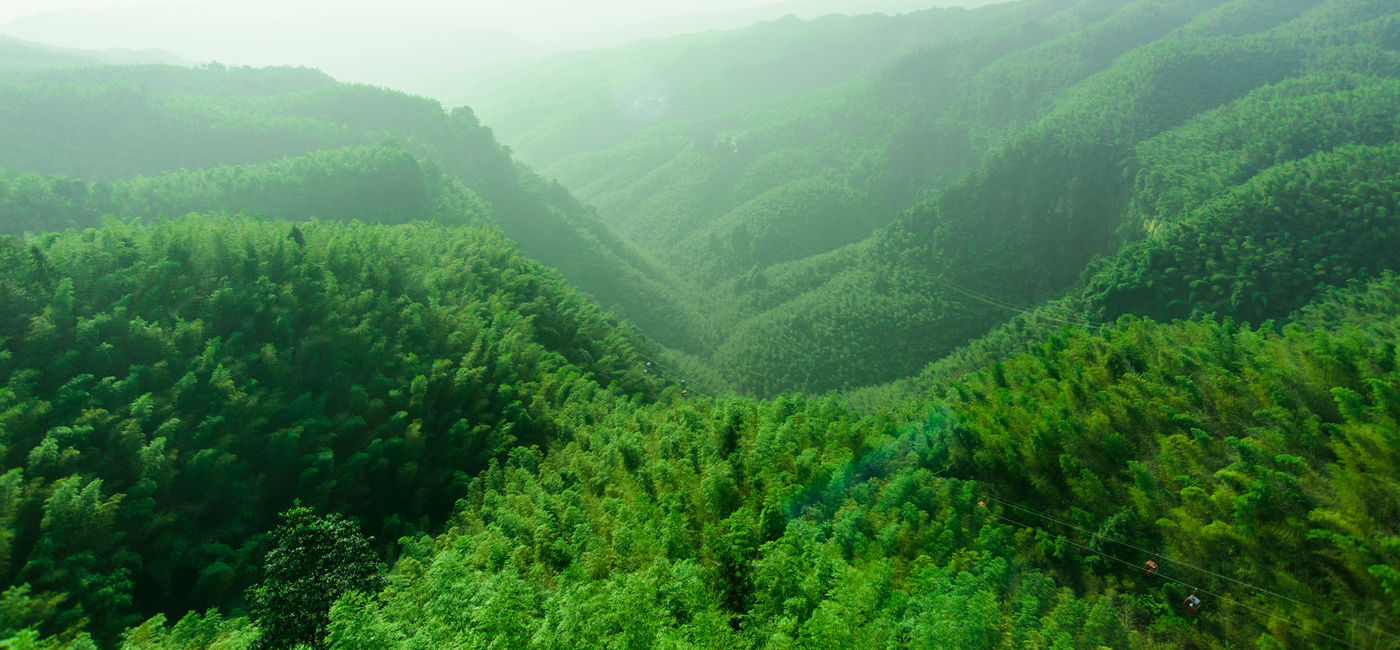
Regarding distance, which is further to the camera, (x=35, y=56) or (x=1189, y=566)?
(x=35, y=56)

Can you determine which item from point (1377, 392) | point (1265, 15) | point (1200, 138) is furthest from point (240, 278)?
point (1265, 15)

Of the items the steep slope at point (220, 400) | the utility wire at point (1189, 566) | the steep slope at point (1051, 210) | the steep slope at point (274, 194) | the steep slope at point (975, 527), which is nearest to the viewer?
the utility wire at point (1189, 566)

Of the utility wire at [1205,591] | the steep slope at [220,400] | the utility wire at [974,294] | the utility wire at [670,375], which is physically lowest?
the utility wire at [974,294]

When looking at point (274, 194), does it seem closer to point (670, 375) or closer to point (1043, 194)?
point (670, 375)

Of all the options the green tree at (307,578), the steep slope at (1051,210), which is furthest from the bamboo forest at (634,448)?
the steep slope at (1051,210)

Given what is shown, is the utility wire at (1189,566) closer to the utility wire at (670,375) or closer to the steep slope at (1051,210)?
the utility wire at (670,375)

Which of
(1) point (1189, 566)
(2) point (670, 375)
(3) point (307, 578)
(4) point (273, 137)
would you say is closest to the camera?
(3) point (307, 578)

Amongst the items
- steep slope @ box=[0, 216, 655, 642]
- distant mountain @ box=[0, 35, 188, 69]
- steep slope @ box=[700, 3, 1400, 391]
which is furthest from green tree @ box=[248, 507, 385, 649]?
distant mountain @ box=[0, 35, 188, 69]

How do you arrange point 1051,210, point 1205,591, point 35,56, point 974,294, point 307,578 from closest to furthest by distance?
point 307,578, point 1205,591, point 974,294, point 1051,210, point 35,56

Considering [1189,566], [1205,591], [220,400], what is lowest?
[1205,591]

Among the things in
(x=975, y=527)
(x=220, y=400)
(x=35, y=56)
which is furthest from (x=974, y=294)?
(x=35, y=56)

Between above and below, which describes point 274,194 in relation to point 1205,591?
above

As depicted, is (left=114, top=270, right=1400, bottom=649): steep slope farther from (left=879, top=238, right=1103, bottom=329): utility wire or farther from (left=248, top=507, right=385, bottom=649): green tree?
(left=879, top=238, right=1103, bottom=329): utility wire
